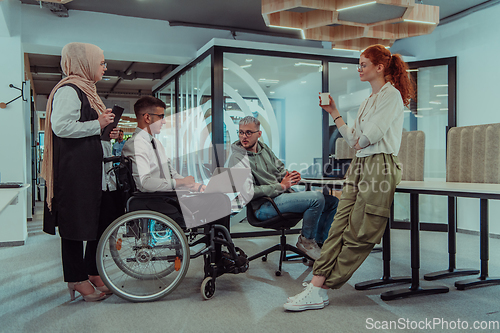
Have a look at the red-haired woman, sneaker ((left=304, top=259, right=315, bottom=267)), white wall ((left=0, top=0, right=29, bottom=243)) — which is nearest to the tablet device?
the red-haired woman

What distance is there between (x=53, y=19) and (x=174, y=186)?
12.4ft

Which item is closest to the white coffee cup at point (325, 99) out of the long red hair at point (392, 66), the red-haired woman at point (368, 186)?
the red-haired woman at point (368, 186)

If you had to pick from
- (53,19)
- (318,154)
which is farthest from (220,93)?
(53,19)

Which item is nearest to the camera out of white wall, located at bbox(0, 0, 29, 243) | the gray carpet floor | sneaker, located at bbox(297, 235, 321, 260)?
the gray carpet floor

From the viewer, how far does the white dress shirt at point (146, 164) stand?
2.36m

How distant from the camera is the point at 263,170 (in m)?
2.96

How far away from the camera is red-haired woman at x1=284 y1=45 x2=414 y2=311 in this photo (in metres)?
2.15

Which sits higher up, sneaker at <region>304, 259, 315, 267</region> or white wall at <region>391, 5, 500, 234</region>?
white wall at <region>391, 5, 500, 234</region>

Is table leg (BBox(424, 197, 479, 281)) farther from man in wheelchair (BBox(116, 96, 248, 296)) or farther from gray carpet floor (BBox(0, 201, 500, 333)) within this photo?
man in wheelchair (BBox(116, 96, 248, 296))

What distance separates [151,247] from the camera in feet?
7.64

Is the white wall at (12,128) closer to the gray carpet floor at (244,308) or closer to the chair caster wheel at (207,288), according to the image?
the gray carpet floor at (244,308)

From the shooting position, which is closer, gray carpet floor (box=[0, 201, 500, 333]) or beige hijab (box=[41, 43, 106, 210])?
gray carpet floor (box=[0, 201, 500, 333])

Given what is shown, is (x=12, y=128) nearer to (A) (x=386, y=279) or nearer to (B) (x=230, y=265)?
(B) (x=230, y=265)

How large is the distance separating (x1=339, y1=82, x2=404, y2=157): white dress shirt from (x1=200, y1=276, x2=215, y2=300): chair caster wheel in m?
1.19
